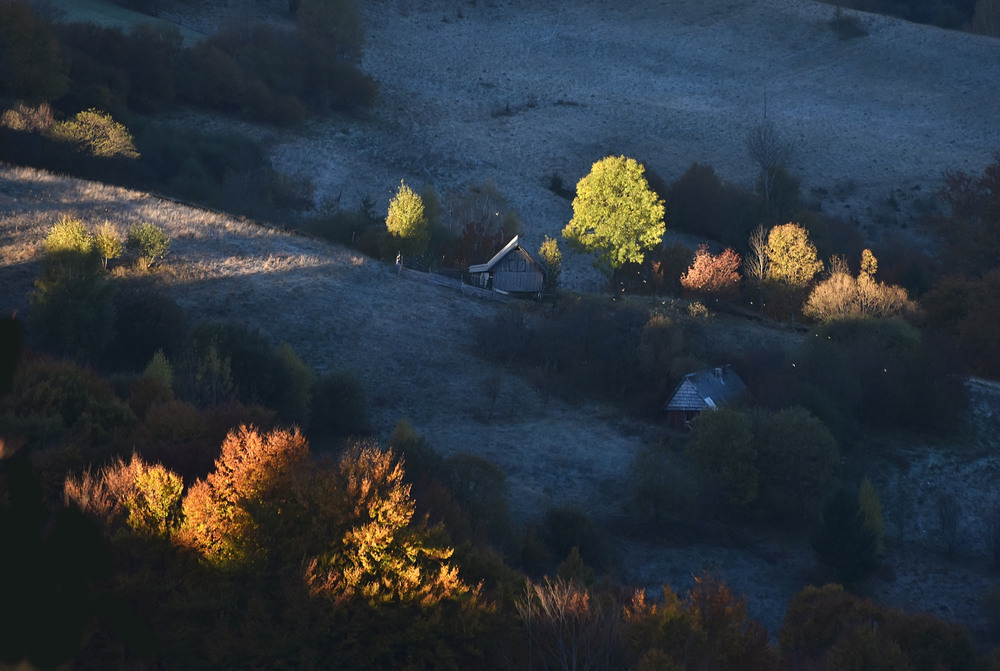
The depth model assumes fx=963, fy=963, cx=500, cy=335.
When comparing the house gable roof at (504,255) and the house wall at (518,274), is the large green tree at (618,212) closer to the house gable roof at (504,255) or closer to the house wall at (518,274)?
the house gable roof at (504,255)

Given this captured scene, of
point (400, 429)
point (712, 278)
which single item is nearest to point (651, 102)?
point (712, 278)

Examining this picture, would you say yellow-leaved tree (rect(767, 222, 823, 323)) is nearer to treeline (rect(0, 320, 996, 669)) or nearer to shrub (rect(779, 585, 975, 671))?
shrub (rect(779, 585, 975, 671))

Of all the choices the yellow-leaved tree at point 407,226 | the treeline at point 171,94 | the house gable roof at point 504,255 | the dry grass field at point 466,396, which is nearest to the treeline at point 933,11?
the treeline at point 171,94

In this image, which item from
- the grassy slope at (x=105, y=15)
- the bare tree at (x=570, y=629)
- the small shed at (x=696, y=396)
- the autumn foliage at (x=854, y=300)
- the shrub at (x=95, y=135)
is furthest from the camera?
the grassy slope at (x=105, y=15)

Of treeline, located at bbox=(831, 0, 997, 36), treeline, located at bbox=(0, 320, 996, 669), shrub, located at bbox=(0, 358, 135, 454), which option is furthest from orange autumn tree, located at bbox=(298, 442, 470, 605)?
treeline, located at bbox=(831, 0, 997, 36)

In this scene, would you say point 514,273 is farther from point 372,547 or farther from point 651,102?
point 651,102

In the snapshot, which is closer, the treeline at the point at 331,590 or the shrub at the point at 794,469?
the treeline at the point at 331,590
